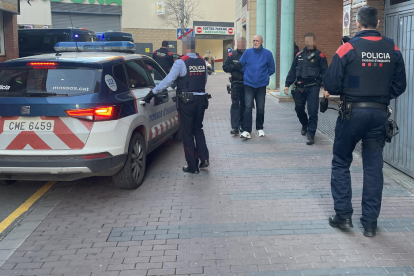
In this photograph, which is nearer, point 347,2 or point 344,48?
point 344,48

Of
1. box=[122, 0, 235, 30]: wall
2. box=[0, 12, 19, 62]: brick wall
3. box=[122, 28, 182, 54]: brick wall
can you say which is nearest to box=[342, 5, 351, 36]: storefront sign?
box=[0, 12, 19, 62]: brick wall

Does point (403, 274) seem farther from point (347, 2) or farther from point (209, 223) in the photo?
point (347, 2)

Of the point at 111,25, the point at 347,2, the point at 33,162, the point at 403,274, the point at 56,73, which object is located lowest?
the point at 403,274

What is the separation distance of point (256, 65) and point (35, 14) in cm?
3398

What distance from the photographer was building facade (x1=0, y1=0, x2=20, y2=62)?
17625 mm

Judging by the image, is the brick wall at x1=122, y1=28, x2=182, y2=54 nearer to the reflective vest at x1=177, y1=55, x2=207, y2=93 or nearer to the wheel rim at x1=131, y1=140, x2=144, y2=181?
the reflective vest at x1=177, y1=55, x2=207, y2=93

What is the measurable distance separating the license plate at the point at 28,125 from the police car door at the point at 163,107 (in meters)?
1.90

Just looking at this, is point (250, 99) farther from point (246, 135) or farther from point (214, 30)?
point (214, 30)

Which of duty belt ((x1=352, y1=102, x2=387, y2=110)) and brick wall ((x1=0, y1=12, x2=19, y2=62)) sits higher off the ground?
brick wall ((x1=0, y1=12, x2=19, y2=62))

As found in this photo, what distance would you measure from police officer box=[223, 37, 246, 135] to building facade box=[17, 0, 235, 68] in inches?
1128

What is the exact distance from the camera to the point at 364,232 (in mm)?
4473

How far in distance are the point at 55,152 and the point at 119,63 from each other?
1.53m

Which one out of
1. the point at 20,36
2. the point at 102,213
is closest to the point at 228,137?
the point at 102,213

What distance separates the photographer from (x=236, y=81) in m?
8.98
